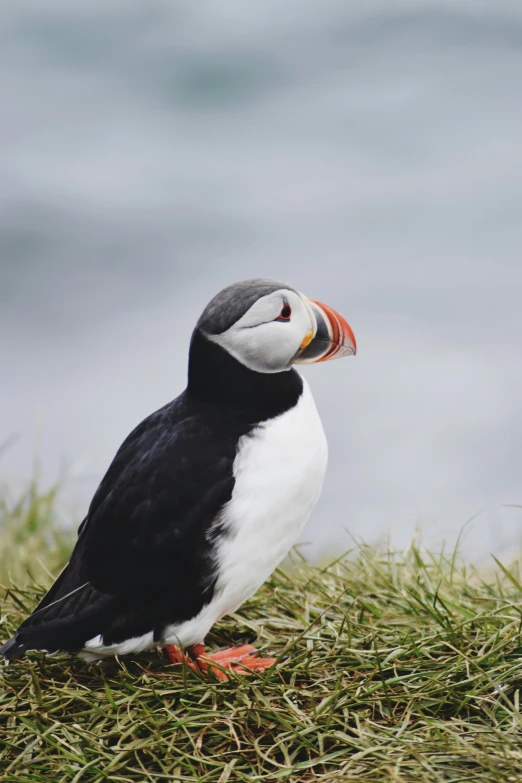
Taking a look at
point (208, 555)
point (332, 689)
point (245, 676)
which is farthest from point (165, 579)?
point (332, 689)

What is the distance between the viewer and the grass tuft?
2865 millimetres

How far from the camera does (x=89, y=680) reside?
3.43m

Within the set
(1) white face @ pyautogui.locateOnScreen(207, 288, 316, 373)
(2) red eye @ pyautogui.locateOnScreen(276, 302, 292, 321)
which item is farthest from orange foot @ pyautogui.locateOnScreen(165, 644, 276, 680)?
(2) red eye @ pyautogui.locateOnScreen(276, 302, 292, 321)

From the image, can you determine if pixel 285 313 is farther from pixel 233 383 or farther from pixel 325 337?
pixel 233 383

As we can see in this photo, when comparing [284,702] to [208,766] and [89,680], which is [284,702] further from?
[89,680]

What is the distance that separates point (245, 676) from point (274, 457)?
730 millimetres

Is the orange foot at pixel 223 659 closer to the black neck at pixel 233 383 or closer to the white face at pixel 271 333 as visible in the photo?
the black neck at pixel 233 383

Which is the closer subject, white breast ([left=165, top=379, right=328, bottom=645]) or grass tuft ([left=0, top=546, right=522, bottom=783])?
grass tuft ([left=0, top=546, right=522, bottom=783])

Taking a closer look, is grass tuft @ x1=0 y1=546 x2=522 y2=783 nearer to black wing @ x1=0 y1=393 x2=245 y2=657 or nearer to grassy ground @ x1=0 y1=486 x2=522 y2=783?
grassy ground @ x1=0 y1=486 x2=522 y2=783

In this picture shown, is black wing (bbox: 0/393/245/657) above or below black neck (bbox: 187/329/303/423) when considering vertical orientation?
below

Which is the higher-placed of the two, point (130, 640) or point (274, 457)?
point (274, 457)

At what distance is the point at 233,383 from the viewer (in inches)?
131

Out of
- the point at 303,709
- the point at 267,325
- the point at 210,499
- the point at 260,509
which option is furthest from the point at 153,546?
the point at 267,325

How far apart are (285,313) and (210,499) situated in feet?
2.18
